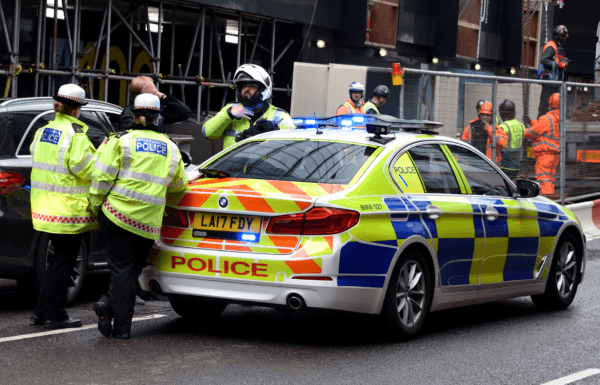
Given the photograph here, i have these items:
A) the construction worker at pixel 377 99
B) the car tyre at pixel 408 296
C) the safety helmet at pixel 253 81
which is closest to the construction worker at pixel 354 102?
the construction worker at pixel 377 99

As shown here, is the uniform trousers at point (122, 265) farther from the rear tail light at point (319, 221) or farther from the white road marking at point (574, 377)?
the white road marking at point (574, 377)

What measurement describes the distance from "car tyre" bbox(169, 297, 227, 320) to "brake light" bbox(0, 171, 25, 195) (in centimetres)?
151

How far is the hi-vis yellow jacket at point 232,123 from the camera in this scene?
898cm

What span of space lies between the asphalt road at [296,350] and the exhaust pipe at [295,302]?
231mm

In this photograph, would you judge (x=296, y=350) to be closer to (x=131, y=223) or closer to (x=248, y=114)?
(x=131, y=223)

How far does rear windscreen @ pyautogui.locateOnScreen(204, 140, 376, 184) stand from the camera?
7.07 m

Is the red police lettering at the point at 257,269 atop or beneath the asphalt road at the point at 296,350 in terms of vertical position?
atop

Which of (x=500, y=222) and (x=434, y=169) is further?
(x=500, y=222)

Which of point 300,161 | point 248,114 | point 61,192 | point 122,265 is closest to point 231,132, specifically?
point 248,114

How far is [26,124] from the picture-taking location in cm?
812

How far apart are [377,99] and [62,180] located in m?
6.71

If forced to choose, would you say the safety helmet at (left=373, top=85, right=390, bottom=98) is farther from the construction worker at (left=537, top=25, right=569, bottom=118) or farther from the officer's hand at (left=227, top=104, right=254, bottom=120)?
the construction worker at (left=537, top=25, right=569, bottom=118)

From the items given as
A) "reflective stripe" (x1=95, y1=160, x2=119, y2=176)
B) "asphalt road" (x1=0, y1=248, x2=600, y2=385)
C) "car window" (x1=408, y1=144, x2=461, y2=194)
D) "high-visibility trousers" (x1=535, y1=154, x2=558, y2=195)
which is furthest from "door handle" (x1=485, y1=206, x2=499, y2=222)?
"high-visibility trousers" (x1=535, y1=154, x2=558, y2=195)

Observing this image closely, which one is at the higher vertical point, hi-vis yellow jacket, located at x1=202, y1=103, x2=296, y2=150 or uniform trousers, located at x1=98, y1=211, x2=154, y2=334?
hi-vis yellow jacket, located at x1=202, y1=103, x2=296, y2=150
